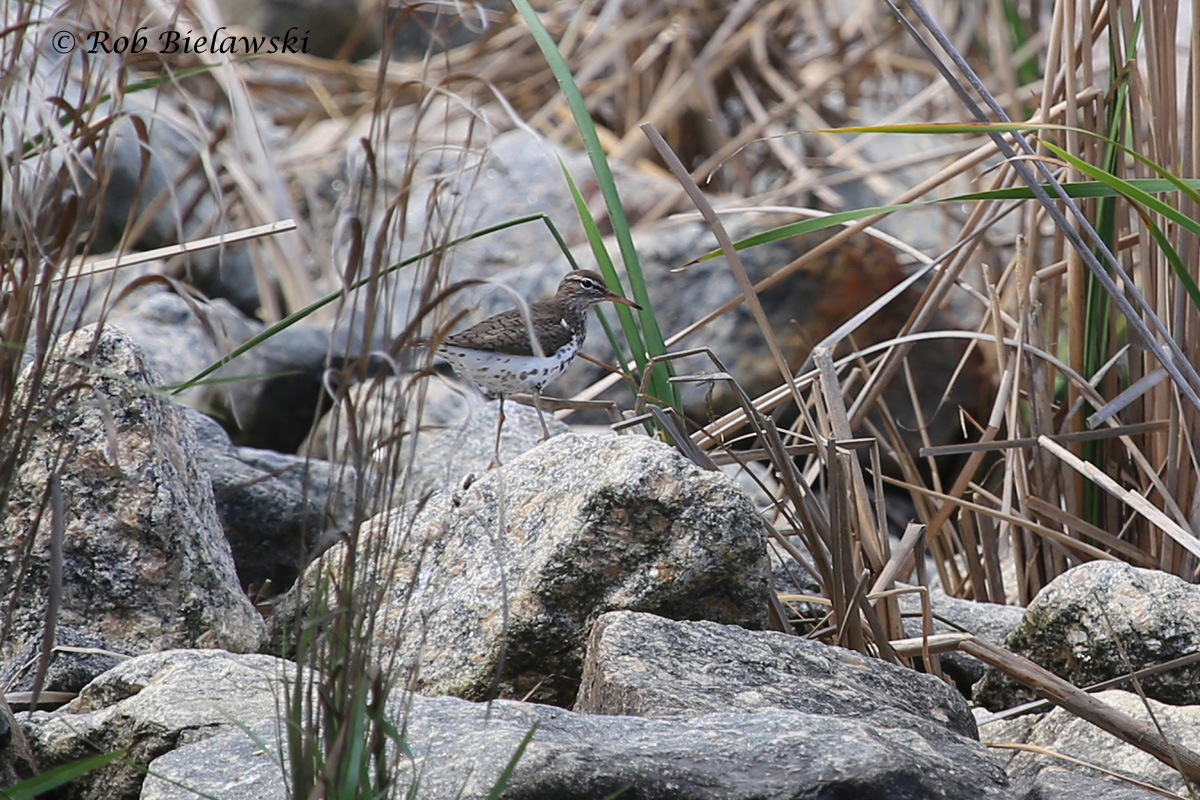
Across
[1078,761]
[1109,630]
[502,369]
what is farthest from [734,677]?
[502,369]

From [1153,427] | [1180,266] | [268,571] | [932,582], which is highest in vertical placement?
[1180,266]

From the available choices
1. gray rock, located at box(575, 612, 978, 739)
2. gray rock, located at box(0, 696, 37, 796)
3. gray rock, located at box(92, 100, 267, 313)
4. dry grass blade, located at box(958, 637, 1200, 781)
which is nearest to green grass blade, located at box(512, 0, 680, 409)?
gray rock, located at box(575, 612, 978, 739)

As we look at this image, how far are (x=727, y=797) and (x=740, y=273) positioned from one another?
5.37ft

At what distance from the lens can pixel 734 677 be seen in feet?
8.90

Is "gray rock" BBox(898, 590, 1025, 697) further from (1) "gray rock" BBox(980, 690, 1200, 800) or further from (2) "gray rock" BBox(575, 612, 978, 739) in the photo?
(2) "gray rock" BBox(575, 612, 978, 739)

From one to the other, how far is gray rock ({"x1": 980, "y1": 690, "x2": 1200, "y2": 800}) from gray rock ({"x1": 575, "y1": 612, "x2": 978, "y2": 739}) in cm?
18

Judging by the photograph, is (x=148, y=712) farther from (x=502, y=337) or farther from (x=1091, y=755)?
(x=502, y=337)

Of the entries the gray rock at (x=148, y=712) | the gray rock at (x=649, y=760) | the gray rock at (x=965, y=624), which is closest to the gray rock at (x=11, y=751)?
the gray rock at (x=148, y=712)

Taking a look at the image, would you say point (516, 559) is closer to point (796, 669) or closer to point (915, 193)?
point (796, 669)

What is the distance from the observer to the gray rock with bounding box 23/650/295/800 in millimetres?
2475

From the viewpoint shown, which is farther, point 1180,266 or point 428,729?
point 1180,266

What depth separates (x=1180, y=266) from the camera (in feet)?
11.1

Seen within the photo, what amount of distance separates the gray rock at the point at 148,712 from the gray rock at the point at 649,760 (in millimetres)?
156

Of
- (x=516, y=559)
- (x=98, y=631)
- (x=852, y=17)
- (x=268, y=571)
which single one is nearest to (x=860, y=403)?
(x=516, y=559)
